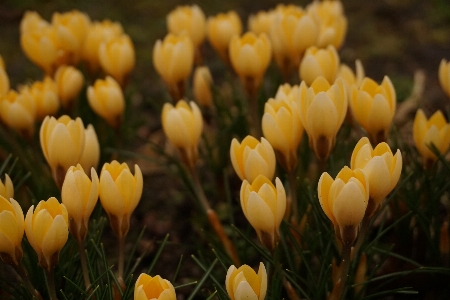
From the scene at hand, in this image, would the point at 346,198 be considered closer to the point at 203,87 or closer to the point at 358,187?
the point at 358,187

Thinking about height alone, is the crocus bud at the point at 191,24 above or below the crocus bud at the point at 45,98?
above

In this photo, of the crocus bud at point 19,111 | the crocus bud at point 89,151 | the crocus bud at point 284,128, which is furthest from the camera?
the crocus bud at point 19,111

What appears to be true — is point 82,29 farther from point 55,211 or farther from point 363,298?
point 363,298

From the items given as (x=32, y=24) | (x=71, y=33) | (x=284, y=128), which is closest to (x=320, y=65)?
(x=284, y=128)

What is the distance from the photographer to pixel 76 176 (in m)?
0.98

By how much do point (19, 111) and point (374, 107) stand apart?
92 cm

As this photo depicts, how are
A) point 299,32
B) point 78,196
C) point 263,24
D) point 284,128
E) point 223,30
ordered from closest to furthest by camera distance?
point 78,196 → point 284,128 → point 299,32 → point 223,30 → point 263,24

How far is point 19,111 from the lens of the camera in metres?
1.38

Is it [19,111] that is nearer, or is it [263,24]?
[19,111]

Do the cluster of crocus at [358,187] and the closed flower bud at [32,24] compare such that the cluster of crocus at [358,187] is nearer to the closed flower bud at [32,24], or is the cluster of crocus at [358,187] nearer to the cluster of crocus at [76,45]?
the cluster of crocus at [76,45]

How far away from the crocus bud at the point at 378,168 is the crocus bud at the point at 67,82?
3.24ft

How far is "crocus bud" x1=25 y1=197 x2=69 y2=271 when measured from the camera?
917 mm

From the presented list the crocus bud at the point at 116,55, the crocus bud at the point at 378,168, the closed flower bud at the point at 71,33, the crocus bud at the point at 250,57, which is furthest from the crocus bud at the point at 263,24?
the crocus bud at the point at 378,168

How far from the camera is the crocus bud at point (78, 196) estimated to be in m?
0.98
